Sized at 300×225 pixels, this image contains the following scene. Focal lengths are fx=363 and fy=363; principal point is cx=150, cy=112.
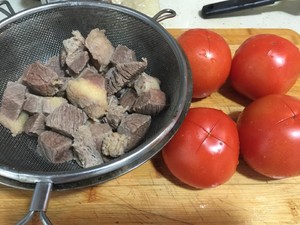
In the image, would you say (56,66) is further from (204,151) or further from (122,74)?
(204,151)

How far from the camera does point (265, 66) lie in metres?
1.07

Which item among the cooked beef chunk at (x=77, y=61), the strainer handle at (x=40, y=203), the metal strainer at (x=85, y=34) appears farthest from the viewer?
the cooked beef chunk at (x=77, y=61)

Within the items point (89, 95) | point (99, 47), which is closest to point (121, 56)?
point (99, 47)

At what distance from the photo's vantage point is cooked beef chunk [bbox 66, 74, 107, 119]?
3.31ft

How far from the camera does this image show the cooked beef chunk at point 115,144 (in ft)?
3.07

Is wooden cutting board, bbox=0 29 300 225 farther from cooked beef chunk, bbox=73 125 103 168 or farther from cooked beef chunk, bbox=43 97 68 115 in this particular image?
cooked beef chunk, bbox=43 97 68 115

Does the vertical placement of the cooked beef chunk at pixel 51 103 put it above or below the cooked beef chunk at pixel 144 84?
above

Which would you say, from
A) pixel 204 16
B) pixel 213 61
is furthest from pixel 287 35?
pixel 213 61

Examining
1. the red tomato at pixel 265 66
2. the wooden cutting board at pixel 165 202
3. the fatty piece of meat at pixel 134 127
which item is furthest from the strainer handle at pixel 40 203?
the red tomato at pixel 265 66

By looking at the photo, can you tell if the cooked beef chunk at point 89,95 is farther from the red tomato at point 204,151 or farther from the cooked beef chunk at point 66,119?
the red tomato at point 204,151

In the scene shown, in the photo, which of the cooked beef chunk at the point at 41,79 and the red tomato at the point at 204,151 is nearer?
the red tomato at the point at 204,151

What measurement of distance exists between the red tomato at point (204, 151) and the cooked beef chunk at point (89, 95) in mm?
223

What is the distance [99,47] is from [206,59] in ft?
1.05

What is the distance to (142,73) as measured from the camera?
1087 mm
